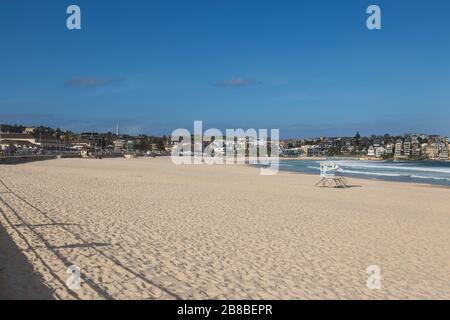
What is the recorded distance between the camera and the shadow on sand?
4.81 meters

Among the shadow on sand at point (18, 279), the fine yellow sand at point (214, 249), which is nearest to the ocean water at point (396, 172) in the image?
the fine yellow sand at point (214, 249)

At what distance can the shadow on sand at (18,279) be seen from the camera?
4.81m

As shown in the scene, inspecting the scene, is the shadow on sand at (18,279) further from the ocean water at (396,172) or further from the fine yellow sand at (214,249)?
the ocean water at (396,172)

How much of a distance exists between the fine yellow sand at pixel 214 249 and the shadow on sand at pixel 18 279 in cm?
1

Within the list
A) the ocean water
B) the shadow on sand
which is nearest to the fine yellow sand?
the shadow on sand

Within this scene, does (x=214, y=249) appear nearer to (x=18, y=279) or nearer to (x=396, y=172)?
(x=18, y=279)

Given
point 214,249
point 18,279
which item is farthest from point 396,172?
point 18,279

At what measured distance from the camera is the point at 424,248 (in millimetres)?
8438

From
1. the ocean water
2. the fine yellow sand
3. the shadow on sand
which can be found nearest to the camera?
the shadow on sand

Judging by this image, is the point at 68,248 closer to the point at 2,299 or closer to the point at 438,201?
the point at 2,299

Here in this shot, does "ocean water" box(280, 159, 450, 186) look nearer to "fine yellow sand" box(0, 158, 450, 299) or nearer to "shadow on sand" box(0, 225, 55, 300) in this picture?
"fine yellow sand" box(0, 158, 450, 299)

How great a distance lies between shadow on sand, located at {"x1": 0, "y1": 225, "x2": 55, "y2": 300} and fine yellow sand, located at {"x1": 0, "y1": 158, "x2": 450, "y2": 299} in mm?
13

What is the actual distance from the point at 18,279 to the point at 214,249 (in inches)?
130
